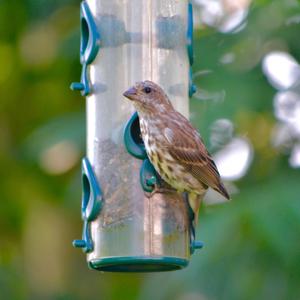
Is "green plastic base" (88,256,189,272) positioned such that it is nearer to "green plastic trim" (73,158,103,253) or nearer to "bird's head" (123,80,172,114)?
"green plastic trim" (73,158,103,253)

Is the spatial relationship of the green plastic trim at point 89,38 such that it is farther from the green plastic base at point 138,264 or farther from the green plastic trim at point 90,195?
the green plastic base at point 138,264

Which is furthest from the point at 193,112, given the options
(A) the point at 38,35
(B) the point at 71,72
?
(A) the point at 38,35

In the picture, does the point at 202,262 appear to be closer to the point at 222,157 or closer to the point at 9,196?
the point at 222,157

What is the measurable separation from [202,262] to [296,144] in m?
1.98

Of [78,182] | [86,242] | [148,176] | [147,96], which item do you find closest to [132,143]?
[148,176]

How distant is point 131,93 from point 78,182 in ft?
11.2

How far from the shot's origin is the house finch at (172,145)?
12.2 m

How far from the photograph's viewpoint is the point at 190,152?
12.4 metres

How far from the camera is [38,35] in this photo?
705 inches

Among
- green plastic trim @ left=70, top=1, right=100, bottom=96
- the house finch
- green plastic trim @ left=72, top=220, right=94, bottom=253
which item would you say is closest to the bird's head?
the house finch

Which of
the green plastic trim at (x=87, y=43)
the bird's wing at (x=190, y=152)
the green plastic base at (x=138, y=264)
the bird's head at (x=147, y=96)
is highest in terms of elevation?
the green plastic trim at (x=87, y=43)

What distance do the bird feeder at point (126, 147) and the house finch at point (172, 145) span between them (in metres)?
0.14

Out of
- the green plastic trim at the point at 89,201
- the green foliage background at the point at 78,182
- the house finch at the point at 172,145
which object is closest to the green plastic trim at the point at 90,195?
the green plastic trim at the point at 89,201

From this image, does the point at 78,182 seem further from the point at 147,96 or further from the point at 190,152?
the point at 147,96
